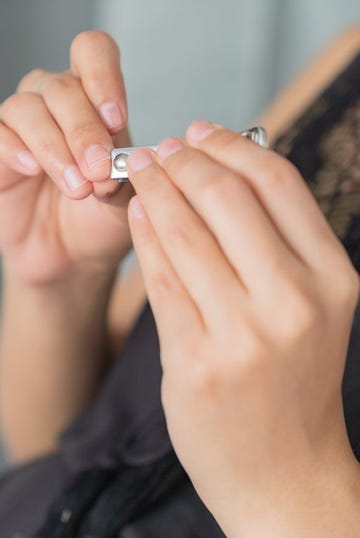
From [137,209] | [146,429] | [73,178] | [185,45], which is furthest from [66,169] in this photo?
[185,45]

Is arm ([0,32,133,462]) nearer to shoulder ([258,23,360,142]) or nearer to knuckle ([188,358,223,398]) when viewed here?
knuckle ([188,358,223,398])

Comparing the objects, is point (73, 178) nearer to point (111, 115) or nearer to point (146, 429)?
point (111, 115)

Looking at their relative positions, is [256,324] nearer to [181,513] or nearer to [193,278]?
[193,278]

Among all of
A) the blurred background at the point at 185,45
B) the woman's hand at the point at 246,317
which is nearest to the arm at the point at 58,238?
the woman's hand at the point at 246,317

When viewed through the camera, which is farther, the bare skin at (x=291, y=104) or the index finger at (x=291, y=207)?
the bare skin at (x=291, y=104)

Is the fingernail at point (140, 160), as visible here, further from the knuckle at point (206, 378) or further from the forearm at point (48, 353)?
the forearm at point (48, 353)

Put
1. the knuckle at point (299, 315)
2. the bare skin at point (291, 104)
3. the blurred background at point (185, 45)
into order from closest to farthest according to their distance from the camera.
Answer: the knuckle at point (299, 315), the bare skin at point (291, 104), the blurred background at point (185, 45)

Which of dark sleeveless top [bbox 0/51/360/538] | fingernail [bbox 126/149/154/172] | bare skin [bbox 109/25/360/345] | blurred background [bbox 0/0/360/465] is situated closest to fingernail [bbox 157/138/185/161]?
fingernail [bbox 126/149/154/172]
